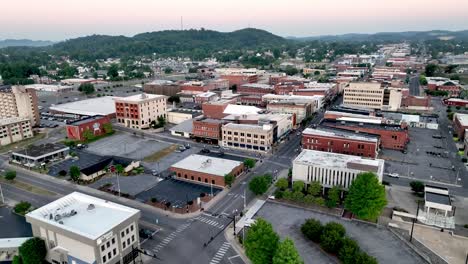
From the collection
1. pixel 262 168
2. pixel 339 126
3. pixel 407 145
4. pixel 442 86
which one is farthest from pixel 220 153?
pixel 442 86

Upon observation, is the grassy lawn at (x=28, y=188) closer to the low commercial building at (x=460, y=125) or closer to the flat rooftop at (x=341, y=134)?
the flat rooftop at (x=341, y=134)

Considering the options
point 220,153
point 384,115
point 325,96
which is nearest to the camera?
point 220,153

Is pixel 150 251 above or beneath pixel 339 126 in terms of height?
beneath

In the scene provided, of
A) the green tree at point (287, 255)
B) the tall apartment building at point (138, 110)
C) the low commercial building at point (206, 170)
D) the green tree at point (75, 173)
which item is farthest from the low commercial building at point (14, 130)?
the green tree at point (287, 255)

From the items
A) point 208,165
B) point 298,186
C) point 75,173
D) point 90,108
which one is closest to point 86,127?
point 75,173

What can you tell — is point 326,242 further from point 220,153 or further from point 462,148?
point 462,148

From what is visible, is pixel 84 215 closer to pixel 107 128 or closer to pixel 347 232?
pixel 347 232

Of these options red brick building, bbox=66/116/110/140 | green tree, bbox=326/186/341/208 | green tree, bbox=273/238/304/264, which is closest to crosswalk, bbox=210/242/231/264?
green tree, bbox=273/238/304/264
